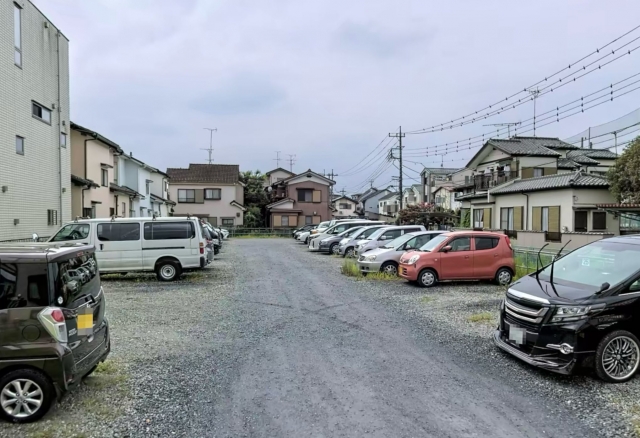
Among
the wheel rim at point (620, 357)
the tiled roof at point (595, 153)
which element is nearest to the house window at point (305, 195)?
the tiled roof at point (595, 153)

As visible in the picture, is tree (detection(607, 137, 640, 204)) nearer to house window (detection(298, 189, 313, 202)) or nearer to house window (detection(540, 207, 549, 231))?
house window (detection(540, 207, 549, 231))

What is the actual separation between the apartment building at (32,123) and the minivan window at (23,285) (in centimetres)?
1291

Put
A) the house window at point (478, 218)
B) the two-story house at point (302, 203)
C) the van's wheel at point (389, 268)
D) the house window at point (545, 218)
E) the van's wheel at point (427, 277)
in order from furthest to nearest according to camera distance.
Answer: the two-story house at point (302, 203) → the house window at point (478, 218) → the house window at point (545, 218) → the van's wheel at point (389, 268) → the van's wheel at point (427, 277)

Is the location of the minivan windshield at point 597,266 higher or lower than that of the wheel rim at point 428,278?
higher

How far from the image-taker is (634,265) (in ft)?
18.6

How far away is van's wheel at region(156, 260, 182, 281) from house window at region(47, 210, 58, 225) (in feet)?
25.9

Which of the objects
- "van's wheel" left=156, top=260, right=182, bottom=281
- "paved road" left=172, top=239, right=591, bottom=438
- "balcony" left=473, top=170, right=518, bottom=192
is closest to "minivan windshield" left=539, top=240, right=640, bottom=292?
"paved road" left=172, top=239, right=591, bottom=438

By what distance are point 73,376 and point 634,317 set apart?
6.00 m

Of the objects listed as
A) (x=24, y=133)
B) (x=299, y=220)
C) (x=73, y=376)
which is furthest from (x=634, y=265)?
(x=299, y=220)

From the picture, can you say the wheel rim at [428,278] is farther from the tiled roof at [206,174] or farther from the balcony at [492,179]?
the tiled roof at [206,174]

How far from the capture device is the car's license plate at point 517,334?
5.67m

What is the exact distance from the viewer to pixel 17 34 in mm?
15875

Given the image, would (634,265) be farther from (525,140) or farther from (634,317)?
(525,140)

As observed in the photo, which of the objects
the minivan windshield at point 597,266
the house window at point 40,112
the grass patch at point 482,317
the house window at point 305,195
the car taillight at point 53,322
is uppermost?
the house window at point 40,112
